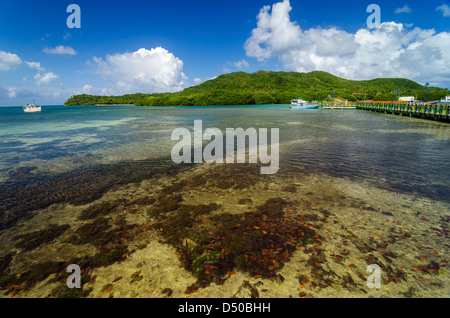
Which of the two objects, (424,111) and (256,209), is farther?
(424,111)

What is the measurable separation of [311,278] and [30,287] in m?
5.72

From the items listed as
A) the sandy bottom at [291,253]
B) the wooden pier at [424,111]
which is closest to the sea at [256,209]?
the sandy bottom at [291,253]

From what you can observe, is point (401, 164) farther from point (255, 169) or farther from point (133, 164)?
point (133, 164)

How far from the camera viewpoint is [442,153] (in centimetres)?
1466

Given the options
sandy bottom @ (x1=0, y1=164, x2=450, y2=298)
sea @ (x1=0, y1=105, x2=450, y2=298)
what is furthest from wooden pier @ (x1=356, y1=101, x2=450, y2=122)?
sandy bottom @ (x1=0, y1=164, x2=450, y2=298)

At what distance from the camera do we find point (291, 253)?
16.5 feet

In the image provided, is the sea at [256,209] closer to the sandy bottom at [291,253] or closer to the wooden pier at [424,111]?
the sandy bottom at [291,253]

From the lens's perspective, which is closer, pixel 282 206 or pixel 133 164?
pixel 282 206

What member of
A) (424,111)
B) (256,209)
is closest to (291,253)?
(256,209)

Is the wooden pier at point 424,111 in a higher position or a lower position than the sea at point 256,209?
higher

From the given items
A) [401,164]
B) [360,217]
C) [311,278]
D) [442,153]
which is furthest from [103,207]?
[442,153]

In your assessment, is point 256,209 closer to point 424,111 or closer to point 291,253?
point 291,253

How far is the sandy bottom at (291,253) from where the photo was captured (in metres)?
4.10

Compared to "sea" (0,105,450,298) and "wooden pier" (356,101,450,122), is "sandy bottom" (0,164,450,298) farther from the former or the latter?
"wooden pier" (356,101,450,122)
